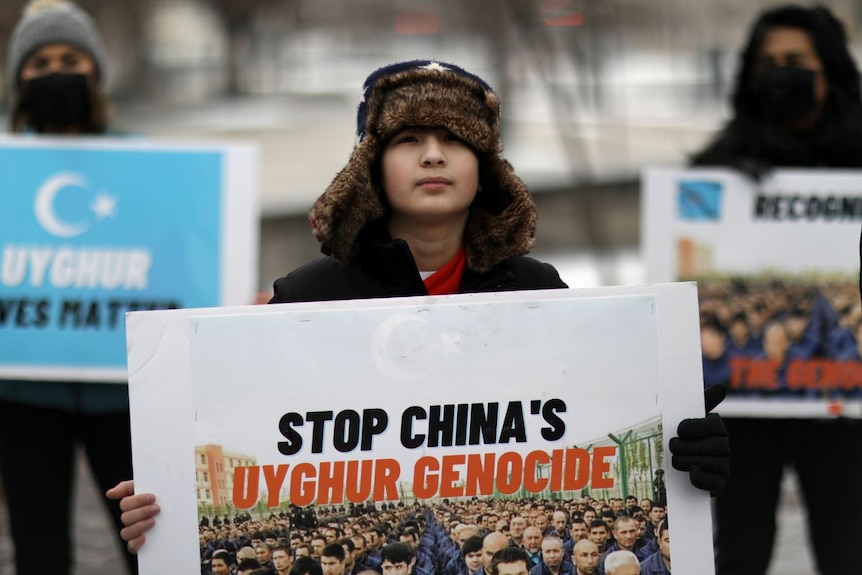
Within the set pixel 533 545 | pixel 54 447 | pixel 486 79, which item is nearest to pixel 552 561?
Answer: pixel 533 545

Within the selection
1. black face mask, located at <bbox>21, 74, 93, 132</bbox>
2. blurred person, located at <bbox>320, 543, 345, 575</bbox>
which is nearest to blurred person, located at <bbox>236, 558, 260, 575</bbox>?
blurred person, located at <bbox>320, 543, 345, 575</bbox>

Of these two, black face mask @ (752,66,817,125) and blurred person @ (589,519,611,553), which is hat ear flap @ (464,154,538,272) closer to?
blurred person @ (589,519,611,553)

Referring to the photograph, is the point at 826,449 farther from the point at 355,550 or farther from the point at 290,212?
the point at 290,212

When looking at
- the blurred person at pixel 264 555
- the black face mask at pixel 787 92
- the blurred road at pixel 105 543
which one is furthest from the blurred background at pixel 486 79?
the blurred person at pixel 264 555

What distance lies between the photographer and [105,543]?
5754 millimetres

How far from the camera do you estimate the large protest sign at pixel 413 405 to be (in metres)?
2.48

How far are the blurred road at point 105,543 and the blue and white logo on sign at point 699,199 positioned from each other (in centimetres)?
163

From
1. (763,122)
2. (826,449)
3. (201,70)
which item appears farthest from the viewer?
(201,70)

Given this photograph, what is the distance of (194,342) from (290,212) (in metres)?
8.82

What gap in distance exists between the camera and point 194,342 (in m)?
2.50

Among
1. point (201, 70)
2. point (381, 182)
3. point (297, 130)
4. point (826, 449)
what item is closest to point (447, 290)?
point (381, 182)

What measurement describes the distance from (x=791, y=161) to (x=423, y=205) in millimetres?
2212

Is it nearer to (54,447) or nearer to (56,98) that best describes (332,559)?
(54,447)

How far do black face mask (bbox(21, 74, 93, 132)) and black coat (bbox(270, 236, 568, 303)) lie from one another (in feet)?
6.28
